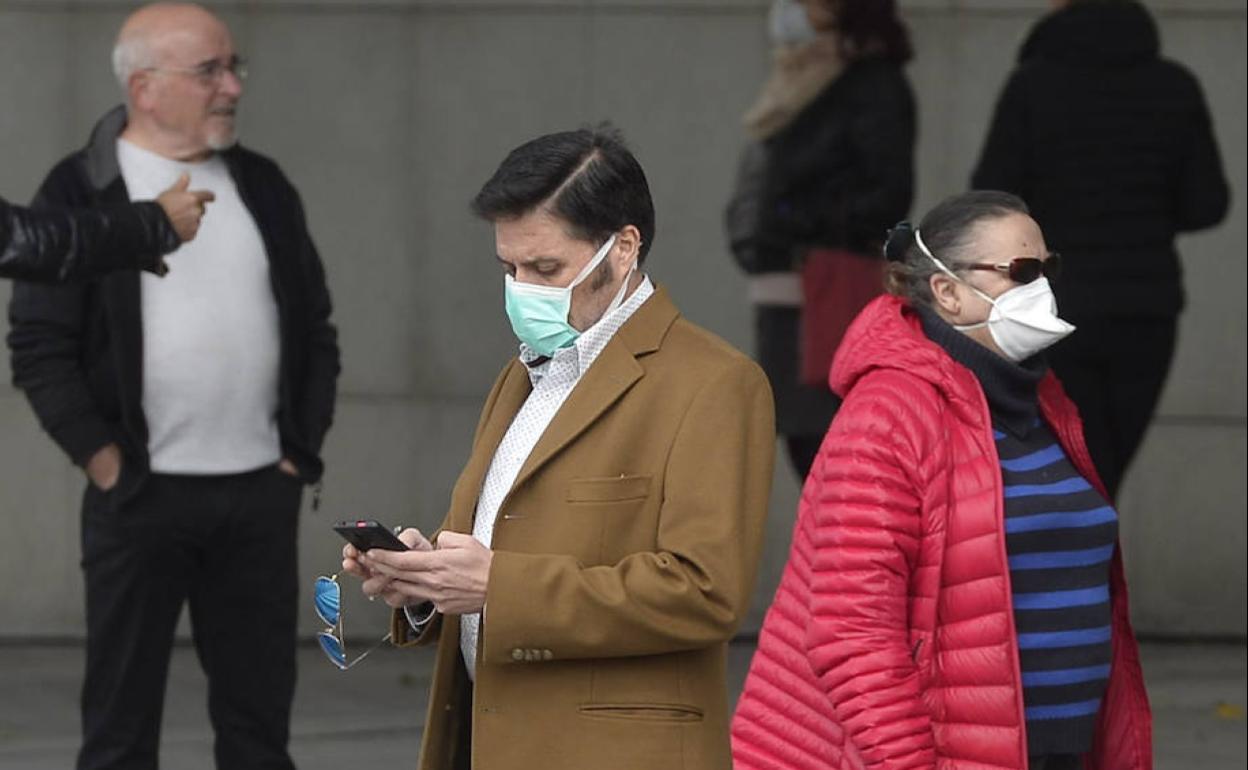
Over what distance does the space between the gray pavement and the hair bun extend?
10.1ft

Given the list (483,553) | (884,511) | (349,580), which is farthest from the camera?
(349,580)

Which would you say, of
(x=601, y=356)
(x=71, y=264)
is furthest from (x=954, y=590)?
(x=71, y=264)

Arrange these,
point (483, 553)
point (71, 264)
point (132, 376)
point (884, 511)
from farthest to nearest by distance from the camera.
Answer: point (132, 376), point (71, 264), point (884, 511), point (483, 553)

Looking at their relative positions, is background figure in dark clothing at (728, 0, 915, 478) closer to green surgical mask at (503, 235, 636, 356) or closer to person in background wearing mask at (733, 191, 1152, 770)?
person in background wearing mask at (733, 191, 1152, 770)

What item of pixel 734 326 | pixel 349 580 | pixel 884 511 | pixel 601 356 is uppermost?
pixel 601 356

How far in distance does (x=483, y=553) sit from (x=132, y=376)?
7.91 ft

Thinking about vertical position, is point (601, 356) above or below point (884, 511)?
above

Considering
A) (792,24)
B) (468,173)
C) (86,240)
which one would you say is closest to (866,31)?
(792,24)

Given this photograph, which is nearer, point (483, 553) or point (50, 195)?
point (483, 553)

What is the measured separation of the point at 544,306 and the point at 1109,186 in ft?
12.9

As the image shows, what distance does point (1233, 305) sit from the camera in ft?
28.6

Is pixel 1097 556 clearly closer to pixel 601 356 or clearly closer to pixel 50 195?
pixel 601 356

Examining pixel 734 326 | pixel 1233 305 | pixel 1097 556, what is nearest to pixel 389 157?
pixel 734 326

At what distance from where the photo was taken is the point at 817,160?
25.1ft
